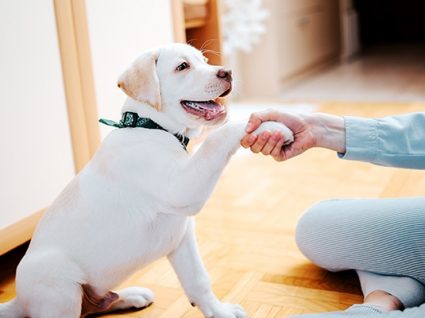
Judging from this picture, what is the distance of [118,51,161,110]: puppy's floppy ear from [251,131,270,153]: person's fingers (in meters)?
0.18

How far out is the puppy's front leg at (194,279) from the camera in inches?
45.1

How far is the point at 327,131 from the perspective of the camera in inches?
46.2

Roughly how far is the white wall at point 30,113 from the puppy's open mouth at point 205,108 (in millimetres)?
564

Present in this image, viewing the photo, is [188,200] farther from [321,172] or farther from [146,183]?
[321,172]

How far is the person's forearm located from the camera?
117cm

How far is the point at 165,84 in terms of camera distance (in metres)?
1.07

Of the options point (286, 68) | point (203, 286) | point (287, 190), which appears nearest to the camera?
point (203, 286)

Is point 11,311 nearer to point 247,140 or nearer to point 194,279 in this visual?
point 194,279

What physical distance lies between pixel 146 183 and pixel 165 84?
185 mm

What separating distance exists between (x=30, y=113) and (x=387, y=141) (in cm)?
88

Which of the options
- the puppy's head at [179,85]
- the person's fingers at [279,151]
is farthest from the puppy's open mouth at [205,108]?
the person's fingers at [279,151]

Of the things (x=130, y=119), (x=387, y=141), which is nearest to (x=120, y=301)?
(x=130, y=119)

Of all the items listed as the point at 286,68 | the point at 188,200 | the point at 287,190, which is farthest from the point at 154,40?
the point at 286,68

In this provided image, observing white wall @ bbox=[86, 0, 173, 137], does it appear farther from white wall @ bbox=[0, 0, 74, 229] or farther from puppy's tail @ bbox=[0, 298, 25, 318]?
puppy's tail @ bbox=[0, 298, 25, 318]
